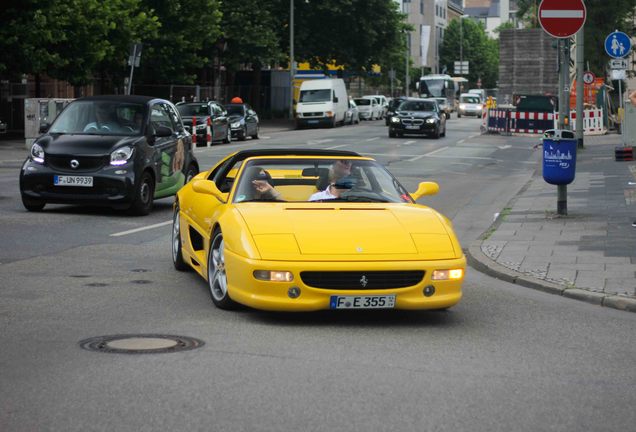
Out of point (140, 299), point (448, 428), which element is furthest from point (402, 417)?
point (140, 299)

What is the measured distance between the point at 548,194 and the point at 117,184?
8.32 m

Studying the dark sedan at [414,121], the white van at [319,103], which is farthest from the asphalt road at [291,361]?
the white van at [319,103]

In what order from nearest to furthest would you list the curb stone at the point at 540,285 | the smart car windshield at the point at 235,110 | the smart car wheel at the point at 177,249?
1. the curb stone at the point at 540,285
2. the smart car wheel at the point at 177,249
3. the smart car windshield at the point at 235,110

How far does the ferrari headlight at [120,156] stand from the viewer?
16.9 meters

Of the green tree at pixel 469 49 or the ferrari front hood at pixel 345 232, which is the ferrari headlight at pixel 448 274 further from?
the green tree at pixel 469 49

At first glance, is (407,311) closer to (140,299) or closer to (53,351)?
(140,299)

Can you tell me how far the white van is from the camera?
6288 cm

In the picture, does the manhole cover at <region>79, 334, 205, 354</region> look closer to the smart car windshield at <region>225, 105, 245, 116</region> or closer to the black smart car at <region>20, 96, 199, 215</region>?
the black smart car at <region>20, 96, 199, 215</region>

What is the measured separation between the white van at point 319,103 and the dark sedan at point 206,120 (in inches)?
693

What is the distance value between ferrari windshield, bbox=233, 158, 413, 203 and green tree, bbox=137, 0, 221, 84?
138 ft

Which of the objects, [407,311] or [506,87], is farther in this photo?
[506,87]

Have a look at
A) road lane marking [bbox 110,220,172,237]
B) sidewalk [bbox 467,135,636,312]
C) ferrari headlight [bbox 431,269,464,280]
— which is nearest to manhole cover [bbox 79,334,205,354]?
ferrari headlight [bbox 431,269,464,280]

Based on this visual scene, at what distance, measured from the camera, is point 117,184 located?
16828 mm

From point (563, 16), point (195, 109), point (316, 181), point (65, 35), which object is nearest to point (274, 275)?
point (316, 181)
